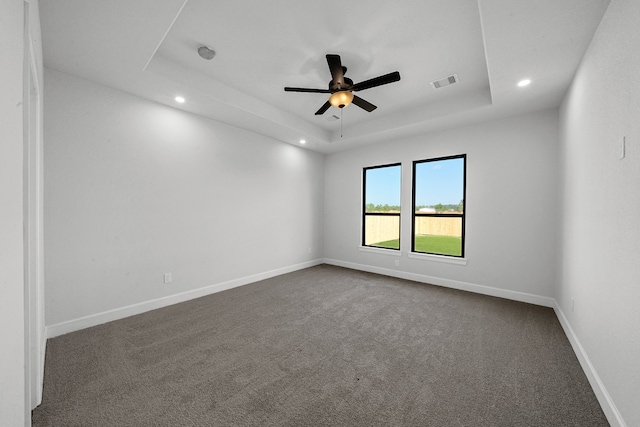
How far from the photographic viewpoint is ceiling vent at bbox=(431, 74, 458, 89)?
3085 millimetres

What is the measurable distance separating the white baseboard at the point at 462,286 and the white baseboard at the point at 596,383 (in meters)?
0.85

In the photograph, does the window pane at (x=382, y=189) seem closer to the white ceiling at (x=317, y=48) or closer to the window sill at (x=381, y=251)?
the window sill at (x=381, y=251)

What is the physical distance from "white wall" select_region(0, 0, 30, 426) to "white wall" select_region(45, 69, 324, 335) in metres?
1.94

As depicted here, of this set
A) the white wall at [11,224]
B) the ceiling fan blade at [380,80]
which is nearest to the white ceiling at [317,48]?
the ceiling fan blade at [380,80]

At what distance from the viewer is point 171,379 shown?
1906 mm

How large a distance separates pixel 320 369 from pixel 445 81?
11.6 feet

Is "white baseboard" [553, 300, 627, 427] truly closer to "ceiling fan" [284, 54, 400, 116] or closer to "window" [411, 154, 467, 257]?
"window" [411, 154, 467, 257]

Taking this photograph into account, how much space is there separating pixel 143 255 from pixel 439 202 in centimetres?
466

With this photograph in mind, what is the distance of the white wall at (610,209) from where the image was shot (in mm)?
1391

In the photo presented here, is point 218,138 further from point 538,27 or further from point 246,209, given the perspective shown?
point 538,27

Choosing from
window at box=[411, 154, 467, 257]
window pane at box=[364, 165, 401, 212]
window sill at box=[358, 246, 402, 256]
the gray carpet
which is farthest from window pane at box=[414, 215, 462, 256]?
the gray carpet

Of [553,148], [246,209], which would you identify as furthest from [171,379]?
[553,148]

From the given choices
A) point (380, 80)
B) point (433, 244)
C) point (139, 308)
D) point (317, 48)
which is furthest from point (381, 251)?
point (139, 308)

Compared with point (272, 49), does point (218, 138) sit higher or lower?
lower
